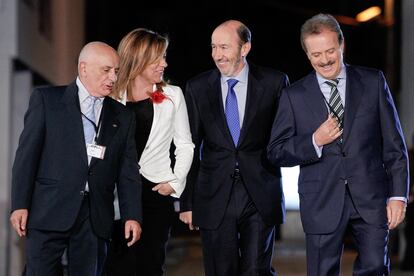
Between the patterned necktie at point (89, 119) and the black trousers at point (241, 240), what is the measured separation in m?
0.96

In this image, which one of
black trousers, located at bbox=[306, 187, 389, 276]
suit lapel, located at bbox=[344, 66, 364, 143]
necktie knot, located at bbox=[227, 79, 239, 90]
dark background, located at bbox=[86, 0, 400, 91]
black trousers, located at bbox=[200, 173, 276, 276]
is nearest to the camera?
black trousers, located at bbox=[306, 187, 389, 276]

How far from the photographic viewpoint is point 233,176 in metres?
5.88

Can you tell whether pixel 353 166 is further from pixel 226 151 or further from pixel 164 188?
pixel 164 188

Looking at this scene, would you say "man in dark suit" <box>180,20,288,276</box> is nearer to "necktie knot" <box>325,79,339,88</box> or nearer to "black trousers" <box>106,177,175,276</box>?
"black trousers" <box>106,177,175,276</box>

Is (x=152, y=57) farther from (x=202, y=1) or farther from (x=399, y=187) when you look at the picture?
(x=202, y=1)

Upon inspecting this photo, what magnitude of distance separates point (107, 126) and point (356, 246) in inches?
62.9

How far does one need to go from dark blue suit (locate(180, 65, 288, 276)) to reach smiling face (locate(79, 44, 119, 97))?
728 mm

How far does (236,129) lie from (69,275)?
137 centimetres

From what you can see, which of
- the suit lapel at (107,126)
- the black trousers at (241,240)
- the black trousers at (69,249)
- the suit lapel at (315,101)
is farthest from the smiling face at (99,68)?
the suit lapel at (315,101)

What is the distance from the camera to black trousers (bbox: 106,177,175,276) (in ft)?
19.7

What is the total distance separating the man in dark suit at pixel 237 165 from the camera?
586 cm

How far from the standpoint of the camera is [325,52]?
5.32 meters

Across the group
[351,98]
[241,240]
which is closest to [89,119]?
[241,240]

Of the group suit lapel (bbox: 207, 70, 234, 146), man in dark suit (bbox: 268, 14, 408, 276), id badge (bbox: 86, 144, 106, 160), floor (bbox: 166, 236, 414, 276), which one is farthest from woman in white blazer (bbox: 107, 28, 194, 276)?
floor (bbox: 166, 236, 414, 276)
